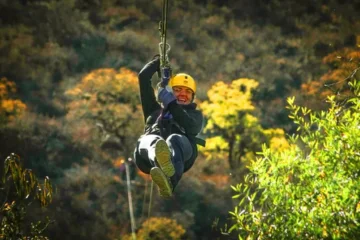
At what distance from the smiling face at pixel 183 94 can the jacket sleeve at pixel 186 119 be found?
1.18ft

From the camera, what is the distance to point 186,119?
7.76 metres

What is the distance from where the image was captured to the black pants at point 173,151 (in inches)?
295

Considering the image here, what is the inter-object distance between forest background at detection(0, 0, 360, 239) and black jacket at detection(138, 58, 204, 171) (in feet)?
74.9

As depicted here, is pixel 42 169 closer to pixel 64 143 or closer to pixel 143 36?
pixel 64 143

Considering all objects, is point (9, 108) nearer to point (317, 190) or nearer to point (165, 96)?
point (165, 96)

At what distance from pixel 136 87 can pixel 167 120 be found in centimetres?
3475

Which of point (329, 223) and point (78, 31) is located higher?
point (78, 31)

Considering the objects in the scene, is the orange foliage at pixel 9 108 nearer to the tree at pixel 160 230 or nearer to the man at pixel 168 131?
the tree at pixel 160 230

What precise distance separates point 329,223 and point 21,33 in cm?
5261

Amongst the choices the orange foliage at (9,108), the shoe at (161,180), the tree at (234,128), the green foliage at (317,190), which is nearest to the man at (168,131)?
the shoe at (161,180)

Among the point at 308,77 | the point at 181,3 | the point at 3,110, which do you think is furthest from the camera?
the point at 181,3

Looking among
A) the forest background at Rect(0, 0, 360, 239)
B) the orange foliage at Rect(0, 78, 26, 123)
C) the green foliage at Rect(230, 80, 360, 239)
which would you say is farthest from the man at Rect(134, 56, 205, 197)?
the orange foliage at Rect(0, 78, 26, 123)

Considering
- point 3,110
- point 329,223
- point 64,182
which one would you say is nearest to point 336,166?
point 329,223

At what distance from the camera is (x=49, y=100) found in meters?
46.8
